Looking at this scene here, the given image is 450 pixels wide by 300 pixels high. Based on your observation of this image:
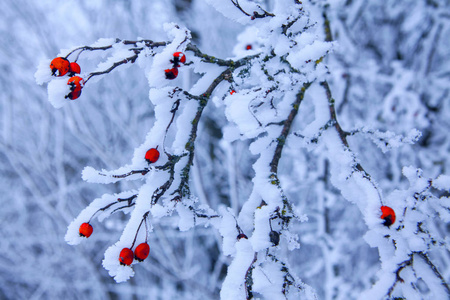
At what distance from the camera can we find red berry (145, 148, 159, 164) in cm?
96

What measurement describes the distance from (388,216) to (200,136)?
370 cm

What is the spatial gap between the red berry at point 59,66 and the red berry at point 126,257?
593 millimetres

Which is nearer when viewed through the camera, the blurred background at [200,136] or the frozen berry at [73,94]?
the frozen berry at [73,94]

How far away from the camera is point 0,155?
5.93 meters

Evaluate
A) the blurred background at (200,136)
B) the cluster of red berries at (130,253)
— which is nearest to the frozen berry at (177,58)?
the cluster of red berries at (130,253)

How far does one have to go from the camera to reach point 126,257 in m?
0.89

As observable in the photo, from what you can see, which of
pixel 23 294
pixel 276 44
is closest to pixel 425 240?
pixel 276 44

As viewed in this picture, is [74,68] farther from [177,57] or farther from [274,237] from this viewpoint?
[274,237]

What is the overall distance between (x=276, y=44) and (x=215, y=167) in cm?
421

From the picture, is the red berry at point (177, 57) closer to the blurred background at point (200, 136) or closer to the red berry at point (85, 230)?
the red berry at point (85, 230)

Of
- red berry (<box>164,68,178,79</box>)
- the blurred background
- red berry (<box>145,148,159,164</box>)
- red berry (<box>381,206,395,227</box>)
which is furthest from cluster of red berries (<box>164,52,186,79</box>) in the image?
the blurred background

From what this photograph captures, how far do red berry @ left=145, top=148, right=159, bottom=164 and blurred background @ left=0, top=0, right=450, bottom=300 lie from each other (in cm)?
211

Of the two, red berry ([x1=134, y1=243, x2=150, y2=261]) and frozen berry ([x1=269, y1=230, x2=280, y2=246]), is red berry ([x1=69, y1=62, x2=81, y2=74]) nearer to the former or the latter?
red berry ([x1=134, y1=243, x2=150, y2=261])

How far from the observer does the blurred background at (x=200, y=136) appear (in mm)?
3545
